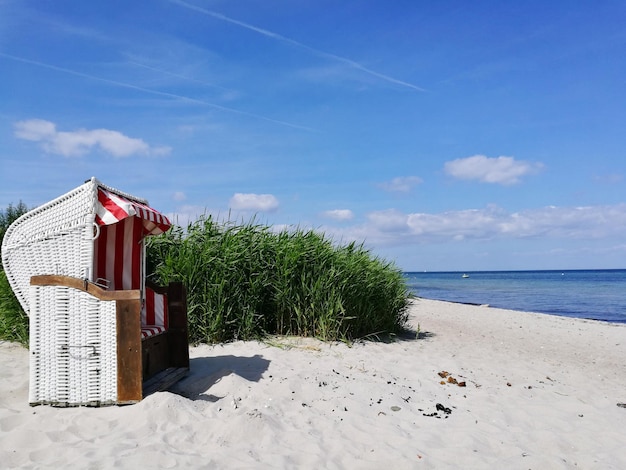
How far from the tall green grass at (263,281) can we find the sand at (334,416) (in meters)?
0.36

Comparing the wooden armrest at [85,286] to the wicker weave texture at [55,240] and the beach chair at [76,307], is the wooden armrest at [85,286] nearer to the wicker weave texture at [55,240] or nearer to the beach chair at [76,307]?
the beach chair at [76,307]

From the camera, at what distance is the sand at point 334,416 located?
3.77 m

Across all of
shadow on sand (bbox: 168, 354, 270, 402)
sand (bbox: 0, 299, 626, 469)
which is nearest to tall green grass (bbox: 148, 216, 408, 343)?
sand (bbox: 0, 299, 626, 469)

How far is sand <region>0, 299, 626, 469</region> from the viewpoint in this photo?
3768mm

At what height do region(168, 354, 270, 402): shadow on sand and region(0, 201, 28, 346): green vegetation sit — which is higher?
region(0, 201, 28, 346): green vegetation

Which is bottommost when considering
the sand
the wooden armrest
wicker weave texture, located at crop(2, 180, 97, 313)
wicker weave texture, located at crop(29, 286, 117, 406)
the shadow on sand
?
the sand

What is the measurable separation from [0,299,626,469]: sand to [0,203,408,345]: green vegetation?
13.2 inches

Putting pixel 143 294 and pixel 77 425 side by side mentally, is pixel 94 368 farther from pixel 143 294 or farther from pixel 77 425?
pixel 143 294

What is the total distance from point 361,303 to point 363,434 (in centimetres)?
415

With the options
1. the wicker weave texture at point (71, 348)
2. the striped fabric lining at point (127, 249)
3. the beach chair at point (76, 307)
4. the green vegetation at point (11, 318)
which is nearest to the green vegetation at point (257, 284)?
the green vegetation at point (11, 318)

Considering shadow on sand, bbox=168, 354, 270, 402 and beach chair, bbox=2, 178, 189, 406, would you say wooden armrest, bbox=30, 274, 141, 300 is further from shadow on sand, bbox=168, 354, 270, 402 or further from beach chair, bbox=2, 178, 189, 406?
shadow on sand, bbox=168, 354, 270, 402

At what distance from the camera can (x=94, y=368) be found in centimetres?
462

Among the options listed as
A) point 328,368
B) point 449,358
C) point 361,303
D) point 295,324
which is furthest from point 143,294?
point 449,358

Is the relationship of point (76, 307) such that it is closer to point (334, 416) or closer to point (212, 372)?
point (212, 372)
